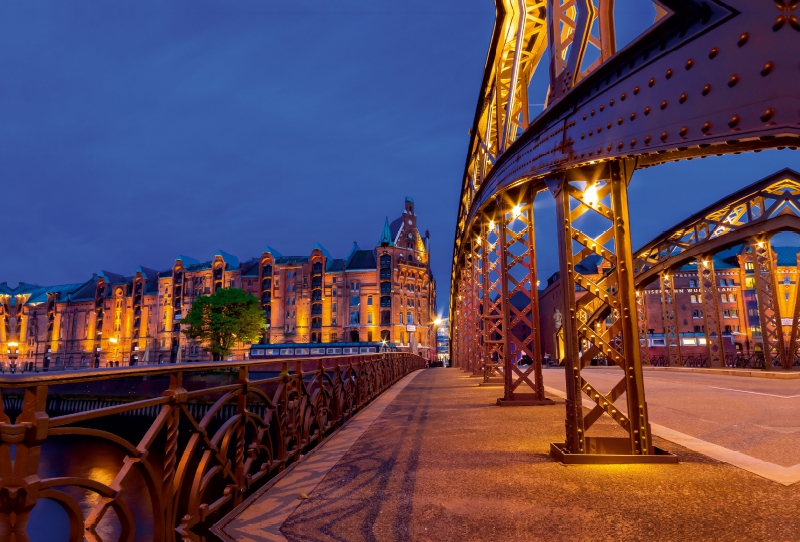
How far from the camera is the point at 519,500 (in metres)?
3.78

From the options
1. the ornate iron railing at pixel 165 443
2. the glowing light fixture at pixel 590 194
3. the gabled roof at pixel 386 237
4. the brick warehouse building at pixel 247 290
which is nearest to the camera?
the ornate iron railing at pixel 165 443

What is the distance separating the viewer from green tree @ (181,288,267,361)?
193 ft

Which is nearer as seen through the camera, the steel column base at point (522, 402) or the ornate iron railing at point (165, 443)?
the ornate iron railing at point (165, 443)

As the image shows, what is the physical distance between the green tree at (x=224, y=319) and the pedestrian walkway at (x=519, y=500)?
57.6m

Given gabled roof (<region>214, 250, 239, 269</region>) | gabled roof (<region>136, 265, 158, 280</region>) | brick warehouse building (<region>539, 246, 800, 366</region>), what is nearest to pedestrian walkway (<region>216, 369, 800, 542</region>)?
brick warehouse building (<region>539, 246, 800, 366</region>)

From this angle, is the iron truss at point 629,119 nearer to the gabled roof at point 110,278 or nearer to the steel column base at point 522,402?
the steel column base at point 522,402

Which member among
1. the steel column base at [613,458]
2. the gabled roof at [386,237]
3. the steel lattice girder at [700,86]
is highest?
the gabled roof at [386,237]

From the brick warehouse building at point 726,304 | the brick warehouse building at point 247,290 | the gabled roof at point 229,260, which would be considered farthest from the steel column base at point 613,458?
the gabled roof at point 229,260

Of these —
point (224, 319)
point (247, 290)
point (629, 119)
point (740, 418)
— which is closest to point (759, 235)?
point (740, 418)

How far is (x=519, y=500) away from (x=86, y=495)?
1784 cm

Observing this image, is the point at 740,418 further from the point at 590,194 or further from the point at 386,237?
the point at 386,237

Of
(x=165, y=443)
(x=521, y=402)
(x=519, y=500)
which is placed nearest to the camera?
(x=165, y=443)

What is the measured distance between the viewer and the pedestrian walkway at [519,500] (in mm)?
3154

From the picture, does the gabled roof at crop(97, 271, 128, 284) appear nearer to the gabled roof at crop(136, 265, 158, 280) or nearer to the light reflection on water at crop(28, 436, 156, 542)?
the gabled roof at crop(136, 265, 158, 280)
